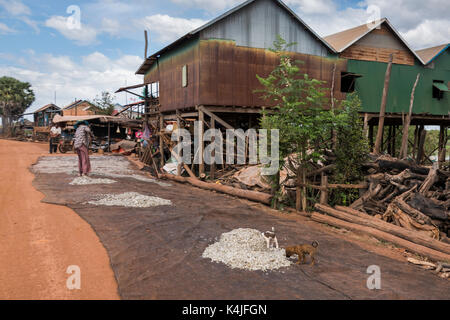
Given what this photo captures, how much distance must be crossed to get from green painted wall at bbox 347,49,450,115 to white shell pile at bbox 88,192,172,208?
575 inches

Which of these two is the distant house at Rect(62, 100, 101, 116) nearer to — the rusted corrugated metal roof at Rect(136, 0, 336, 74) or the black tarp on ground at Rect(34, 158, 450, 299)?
the rusted corrugated metal roof at Rect(136, 0, 336, 74)

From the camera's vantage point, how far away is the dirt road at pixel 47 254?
4.24m

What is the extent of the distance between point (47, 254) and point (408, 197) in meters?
8.03

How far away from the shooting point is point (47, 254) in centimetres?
544

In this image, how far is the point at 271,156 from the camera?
9422 mm

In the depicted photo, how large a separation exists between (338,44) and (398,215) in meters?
15.1

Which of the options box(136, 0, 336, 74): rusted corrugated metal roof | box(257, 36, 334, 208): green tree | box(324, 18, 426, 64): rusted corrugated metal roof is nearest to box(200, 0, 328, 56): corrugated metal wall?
box(136, 0, 336, 74): rusted corrugated metal roof

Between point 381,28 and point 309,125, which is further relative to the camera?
point 381,28

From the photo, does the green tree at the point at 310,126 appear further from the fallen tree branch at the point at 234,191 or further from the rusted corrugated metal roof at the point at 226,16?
the rusted corrugated metal roof at the point at 226,16

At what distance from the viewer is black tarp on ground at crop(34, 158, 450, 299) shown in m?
4.26

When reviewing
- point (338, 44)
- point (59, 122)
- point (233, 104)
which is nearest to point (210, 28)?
point (233, 104)
